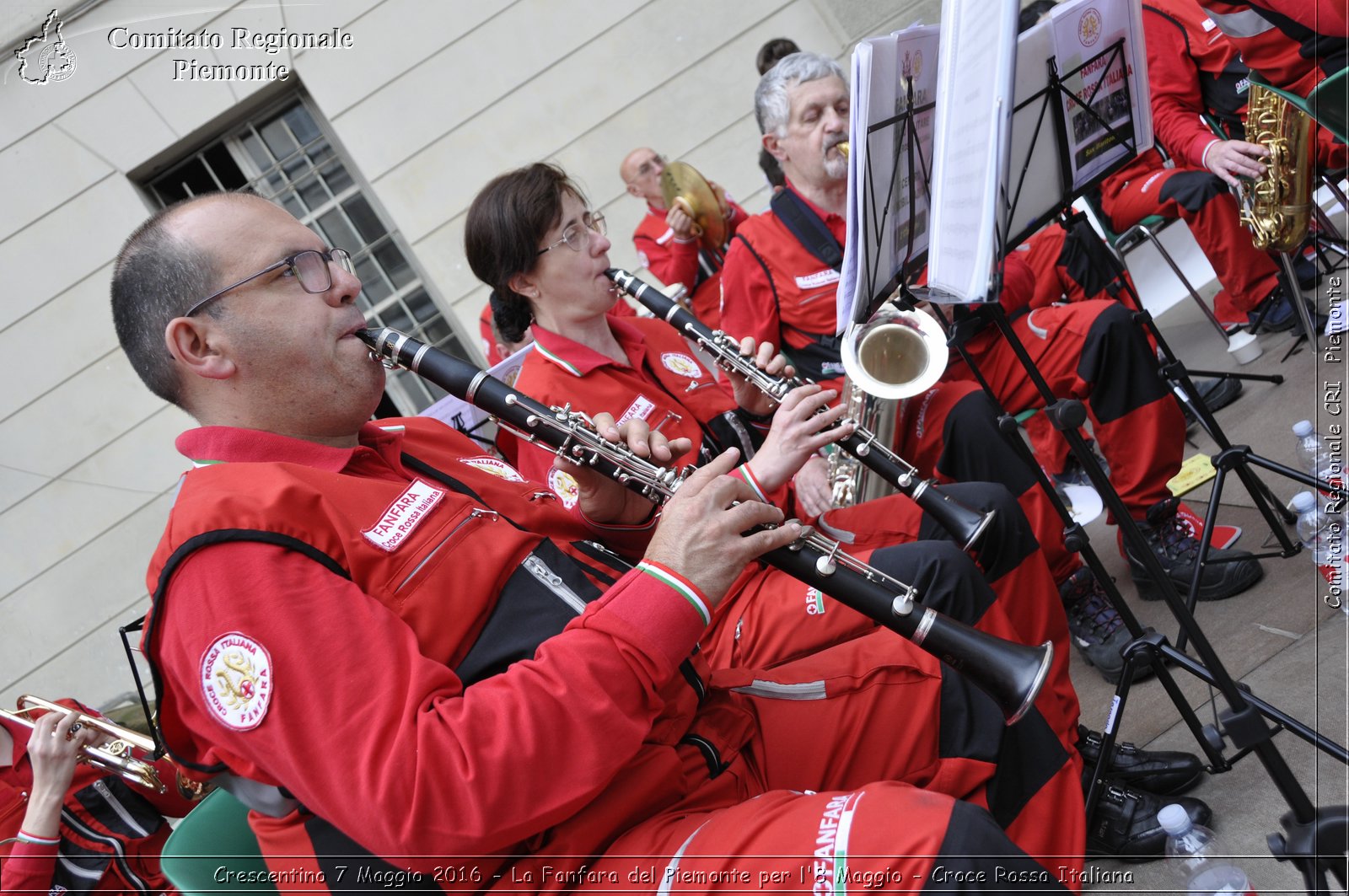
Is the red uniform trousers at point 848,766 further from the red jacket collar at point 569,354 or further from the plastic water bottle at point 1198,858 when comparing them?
the red jacket collar at point 569,354

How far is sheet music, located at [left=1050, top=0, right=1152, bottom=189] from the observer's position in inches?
95.5

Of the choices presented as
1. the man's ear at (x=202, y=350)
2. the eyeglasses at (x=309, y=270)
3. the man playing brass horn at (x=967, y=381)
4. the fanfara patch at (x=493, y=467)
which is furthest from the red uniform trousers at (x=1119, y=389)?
the man's ear at (x=202, y=350)

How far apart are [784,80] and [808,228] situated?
2.28ft

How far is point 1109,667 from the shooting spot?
287cm

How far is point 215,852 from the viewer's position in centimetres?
164

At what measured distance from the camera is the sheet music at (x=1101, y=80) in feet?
7.96

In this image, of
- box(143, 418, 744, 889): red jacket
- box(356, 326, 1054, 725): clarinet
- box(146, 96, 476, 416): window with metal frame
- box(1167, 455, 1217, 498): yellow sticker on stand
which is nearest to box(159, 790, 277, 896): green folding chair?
box(143, 418, 744, 889): red jacket

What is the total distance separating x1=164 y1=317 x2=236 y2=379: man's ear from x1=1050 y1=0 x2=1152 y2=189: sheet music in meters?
2.00

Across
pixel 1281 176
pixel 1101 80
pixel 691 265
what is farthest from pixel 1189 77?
pixel 691 265

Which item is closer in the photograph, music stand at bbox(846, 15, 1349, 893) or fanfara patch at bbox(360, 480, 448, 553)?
music stand at bbox(846, 15, 1349, 893)

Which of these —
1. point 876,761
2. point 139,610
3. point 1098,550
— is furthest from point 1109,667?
point 139,610

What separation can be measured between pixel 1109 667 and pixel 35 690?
22.1ft

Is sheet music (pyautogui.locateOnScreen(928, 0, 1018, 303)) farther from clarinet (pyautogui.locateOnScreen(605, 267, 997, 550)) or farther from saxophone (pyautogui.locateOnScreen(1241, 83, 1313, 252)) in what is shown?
saxophone (pyautogui.locateOnScreen(1241, 83, 1313, 252))

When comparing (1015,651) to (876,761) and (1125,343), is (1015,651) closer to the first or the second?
(876,761)
